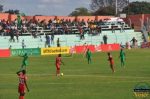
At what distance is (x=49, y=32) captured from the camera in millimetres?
83688

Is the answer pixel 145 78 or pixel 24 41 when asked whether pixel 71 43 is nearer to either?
pixel 24 41

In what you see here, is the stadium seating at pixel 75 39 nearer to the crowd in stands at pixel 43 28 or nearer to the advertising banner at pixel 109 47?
the crowd in stands at pixel 43 28

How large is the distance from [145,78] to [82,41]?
51.6 meters

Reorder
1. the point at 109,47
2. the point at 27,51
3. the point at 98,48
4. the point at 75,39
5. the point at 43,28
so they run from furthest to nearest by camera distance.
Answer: the point at 75,39, the point at 109,47, the point at 43,28, the point at 98,48, the point at 27,51

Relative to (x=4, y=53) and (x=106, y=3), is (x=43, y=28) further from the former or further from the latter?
(x=106, y=3)

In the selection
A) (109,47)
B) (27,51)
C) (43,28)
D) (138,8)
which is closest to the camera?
(27,51)

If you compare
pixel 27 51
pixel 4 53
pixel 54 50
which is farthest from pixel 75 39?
pixel 4 53

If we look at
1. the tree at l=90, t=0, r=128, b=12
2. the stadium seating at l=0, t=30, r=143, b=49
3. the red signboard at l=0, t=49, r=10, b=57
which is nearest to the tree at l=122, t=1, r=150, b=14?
the tree at l=90, t=0, r=128, b=12

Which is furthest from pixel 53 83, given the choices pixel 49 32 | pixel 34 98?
pixel 49 32

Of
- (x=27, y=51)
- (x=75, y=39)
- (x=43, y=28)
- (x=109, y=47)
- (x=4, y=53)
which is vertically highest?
(x=43, y=28)

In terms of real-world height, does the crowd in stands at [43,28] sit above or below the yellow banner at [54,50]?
above

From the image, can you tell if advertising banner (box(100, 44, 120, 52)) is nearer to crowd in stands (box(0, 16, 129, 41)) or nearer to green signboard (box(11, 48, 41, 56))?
crowd in stands (box(0, 16, 129, 41))

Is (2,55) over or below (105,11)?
below

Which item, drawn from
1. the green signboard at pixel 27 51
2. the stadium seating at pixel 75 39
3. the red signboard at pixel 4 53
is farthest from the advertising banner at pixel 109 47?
the red signboard at pixel 4 53
